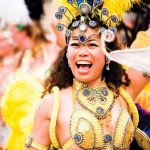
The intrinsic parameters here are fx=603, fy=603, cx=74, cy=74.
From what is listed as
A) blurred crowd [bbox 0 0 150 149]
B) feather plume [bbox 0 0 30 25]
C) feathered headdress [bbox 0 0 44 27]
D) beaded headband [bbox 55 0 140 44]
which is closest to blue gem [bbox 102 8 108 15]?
beaded headband [bbox 55 0 140 44]

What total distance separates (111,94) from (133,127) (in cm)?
23

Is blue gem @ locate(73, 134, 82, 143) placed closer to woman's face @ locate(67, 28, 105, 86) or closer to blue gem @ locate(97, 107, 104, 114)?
blue gem @ locate(97, 107, 104, 114)

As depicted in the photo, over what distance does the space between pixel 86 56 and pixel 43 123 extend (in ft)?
1.47

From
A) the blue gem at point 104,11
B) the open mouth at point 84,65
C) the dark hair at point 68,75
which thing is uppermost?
the blue gem at point 104,11

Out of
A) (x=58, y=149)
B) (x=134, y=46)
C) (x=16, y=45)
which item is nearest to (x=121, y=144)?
(x=58, y=149)

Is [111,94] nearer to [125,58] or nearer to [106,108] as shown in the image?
[106,108]

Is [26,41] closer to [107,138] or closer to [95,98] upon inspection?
[95,98]

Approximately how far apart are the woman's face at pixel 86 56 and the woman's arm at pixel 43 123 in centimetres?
23

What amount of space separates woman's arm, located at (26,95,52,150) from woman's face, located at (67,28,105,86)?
0.23 m

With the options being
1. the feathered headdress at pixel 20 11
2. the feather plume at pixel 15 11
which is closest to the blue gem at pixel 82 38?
the feathered headdress at pixel 20 11

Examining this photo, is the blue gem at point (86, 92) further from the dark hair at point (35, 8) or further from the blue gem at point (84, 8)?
the dark hair at point (35, 8)

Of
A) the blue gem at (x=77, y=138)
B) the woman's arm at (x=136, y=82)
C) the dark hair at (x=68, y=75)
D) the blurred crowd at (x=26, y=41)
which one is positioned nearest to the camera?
the blue gem at (x=77, y=138)

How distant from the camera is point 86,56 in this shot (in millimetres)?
3357

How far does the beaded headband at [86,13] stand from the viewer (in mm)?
3418
